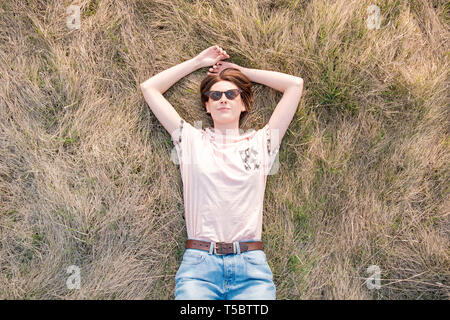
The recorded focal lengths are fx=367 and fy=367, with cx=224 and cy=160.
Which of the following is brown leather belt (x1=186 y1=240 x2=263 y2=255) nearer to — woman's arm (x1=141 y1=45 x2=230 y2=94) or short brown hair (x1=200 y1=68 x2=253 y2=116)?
short brown hair (x1=200 y1=68 x2=253 y2=116)

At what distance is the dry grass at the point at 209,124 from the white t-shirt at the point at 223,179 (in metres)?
0.32

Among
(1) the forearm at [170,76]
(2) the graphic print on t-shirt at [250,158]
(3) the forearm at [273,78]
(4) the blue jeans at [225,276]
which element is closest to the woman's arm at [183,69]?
(1) the forearm at [170,76]

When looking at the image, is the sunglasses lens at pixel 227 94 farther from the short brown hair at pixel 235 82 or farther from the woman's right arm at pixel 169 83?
the woman's right arm at pixel 169 83

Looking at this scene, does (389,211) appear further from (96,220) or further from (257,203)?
(96,220)

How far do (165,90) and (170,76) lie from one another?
0.14 m

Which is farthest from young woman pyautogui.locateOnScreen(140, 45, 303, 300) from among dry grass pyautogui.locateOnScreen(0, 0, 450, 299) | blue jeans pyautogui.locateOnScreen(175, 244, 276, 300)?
dry grass pyautogui.locateOnScreen(0, 0, 450, 299)

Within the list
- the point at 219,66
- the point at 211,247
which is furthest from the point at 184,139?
the point at 211,247

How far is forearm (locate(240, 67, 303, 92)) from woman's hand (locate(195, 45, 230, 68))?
0.23 metres

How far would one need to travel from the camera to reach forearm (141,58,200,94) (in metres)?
3.31

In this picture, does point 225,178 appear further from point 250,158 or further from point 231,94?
point 231,94

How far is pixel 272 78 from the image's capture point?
3318 millimetres

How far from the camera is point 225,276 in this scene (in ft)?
9.52

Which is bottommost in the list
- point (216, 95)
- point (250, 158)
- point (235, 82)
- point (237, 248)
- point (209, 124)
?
point (237, 248)
